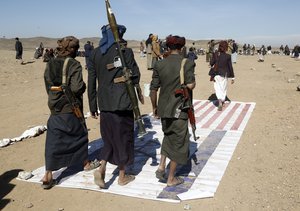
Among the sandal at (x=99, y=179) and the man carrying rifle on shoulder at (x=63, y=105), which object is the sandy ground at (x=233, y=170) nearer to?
the sandal at (x=99, y=179)

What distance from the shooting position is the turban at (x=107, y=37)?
4.51m

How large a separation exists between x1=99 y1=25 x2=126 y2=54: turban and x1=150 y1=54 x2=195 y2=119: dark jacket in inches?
25.7

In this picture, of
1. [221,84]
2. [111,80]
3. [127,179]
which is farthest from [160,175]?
[221,84]

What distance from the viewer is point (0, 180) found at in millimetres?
5348

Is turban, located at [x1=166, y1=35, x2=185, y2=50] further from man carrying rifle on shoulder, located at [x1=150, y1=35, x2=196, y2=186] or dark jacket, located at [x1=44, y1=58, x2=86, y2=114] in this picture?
dark jacket, located at [x1=44, y1=58, x2=86, y2=114]

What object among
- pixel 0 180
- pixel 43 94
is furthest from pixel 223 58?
pixel 43 94

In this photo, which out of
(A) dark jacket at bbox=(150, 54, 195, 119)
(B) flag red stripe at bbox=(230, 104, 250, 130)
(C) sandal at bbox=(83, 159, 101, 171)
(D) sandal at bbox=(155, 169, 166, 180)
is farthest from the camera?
(B) flag red stripe at bbox=(230, 104, 250, 130)

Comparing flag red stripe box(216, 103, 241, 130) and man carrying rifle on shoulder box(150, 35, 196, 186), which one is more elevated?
man carrying rifle on shoulder box(150, 35, 196, 186)

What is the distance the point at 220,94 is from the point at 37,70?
13555 mm

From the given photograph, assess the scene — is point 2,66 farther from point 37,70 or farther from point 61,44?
point 61,44

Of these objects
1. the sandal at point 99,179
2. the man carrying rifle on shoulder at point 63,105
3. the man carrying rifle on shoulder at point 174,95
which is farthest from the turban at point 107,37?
the sandal at point 99,179

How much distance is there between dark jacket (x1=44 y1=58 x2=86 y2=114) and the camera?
4676 millimetres

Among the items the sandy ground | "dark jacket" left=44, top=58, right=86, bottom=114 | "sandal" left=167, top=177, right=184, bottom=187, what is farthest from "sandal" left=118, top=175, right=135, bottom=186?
"dark jacket" left=44, top=58, right=86, bottom=114

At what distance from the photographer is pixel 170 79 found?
451cm
